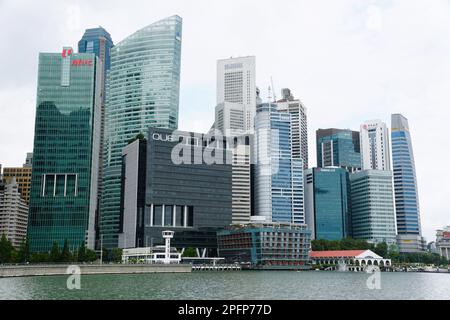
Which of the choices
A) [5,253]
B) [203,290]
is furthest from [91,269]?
[203,290]

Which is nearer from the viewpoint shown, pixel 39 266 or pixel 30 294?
pixel 30 294

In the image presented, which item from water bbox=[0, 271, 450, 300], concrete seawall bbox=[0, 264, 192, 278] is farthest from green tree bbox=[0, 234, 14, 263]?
water bbox=[0, 271, 450, 300]

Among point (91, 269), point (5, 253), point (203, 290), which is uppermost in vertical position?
point (5, 253)

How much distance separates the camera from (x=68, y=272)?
431 ft

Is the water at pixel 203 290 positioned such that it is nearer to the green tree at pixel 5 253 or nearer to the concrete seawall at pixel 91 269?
the concrete seawall at pixel 91 269

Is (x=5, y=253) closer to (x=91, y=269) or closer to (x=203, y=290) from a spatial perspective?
(x=91, y=269)

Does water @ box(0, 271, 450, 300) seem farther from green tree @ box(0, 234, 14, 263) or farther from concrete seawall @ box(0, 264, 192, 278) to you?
green tree @ box(0, 234, 14, 263)

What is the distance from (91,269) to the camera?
142 meters

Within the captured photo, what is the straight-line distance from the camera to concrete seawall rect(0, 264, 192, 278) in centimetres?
11669

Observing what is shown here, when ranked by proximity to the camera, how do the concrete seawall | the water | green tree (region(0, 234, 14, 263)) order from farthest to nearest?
green tree (region(0, 234, 14, 263)) → the concrete seawall → the water
